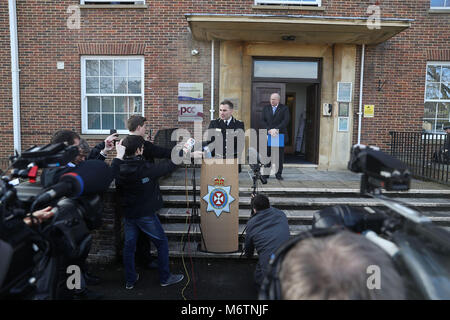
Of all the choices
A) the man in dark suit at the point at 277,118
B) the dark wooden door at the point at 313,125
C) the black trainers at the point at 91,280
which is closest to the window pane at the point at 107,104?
the man in dark suit at the point at 277,118

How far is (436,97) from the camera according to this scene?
8.98 meters

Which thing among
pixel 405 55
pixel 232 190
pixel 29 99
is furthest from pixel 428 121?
pixel 29 99

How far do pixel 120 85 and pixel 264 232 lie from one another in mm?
6999

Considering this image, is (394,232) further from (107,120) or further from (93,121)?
(93,121)

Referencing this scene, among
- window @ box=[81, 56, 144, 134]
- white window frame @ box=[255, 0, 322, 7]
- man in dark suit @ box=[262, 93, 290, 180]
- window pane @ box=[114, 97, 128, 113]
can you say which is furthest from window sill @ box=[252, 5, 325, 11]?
window pane @ box=[114, 97, 128, 113]

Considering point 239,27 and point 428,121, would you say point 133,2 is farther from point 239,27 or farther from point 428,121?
point 428,121

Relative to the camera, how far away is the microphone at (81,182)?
1635mm

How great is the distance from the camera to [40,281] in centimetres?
146

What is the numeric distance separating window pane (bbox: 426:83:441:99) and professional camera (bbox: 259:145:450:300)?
9035 mm

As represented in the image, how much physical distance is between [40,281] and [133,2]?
345 inches

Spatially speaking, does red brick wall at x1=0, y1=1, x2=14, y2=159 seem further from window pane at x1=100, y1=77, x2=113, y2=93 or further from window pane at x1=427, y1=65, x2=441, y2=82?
window pane at x1=427, y1=65, x2=441, y2=82

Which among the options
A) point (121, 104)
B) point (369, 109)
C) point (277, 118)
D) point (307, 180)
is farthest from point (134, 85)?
point (369, 109)
